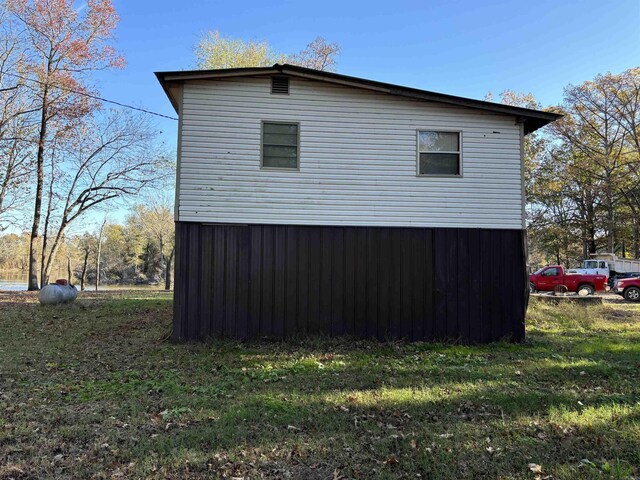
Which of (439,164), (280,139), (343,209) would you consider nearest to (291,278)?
(343,209)

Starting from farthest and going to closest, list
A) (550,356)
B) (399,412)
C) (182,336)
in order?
(182,336) < (550,356) < (399,412)

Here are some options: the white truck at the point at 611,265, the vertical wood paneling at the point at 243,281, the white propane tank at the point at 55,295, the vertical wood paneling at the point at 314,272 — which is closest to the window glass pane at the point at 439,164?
the vertical wood paneling at the point at 314,272

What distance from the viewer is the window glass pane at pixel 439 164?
866cm

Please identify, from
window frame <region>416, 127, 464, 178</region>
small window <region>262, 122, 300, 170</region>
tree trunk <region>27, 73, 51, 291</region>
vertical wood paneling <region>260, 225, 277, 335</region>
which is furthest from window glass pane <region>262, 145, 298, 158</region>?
tree trunk <region>27, 73, 51, 291</region>

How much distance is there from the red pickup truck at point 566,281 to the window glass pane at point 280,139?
1829 centimetres

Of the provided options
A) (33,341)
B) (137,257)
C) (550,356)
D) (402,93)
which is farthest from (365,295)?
(137,257)

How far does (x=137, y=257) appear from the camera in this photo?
5166cm

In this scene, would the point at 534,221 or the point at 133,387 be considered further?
the point at 534,221

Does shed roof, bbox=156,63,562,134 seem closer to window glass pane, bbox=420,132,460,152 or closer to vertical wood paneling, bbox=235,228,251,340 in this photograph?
window glass pane, bbox=420,132,460,152

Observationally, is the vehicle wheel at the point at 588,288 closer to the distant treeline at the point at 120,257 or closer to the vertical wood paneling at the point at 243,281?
the vertical wood paneling at the point at 243,281

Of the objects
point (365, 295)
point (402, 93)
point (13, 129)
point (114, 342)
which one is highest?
point (13, 129)

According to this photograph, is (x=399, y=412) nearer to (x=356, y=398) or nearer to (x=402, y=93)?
(x=356, y=398)

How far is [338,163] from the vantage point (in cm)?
841

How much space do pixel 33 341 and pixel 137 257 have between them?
46.7 metres
